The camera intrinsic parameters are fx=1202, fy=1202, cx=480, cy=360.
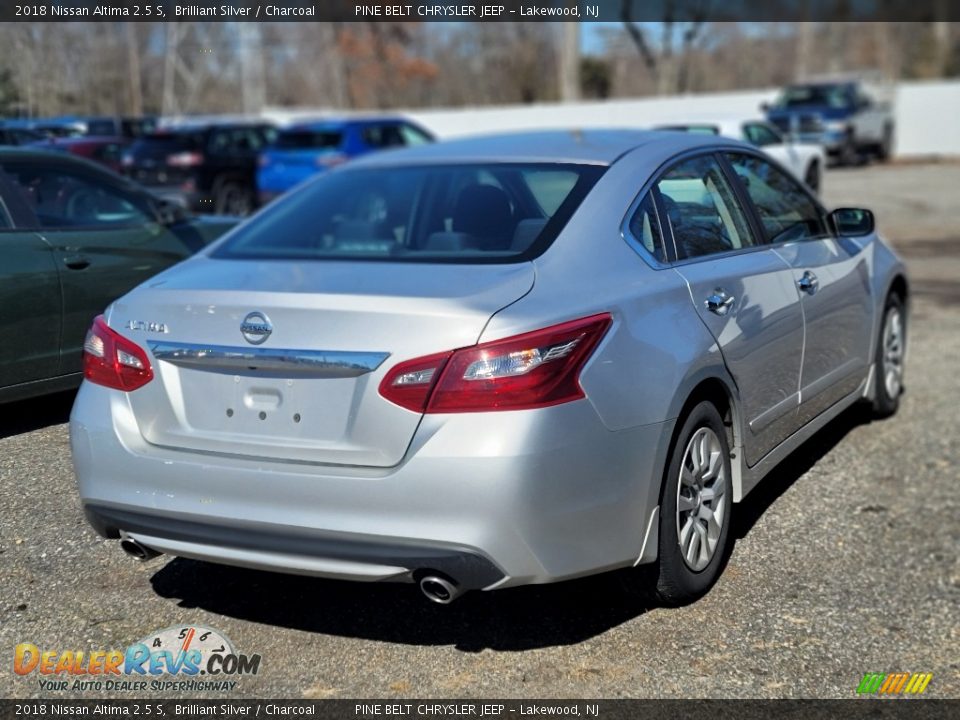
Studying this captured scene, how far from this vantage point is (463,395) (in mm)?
3381

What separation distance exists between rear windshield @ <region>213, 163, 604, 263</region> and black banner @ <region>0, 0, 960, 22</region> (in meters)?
6.32

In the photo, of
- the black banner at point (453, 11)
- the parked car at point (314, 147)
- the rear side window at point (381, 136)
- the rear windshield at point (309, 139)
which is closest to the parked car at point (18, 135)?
the black banner at point (453, 11)

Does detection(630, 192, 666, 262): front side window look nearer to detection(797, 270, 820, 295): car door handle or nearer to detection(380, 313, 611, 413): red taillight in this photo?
detection(380, 313, 611, 413): red taillight

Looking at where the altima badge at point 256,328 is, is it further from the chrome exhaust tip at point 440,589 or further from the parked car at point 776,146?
the parked car at point 776,146

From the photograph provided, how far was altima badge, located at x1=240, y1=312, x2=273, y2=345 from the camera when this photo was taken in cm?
356

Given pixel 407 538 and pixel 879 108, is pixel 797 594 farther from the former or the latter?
pixel 879 108

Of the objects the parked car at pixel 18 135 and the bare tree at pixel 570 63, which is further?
the bare tree at pixel 570 63

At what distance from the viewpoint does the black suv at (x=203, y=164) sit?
1759 cm

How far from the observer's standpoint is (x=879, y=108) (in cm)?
3241

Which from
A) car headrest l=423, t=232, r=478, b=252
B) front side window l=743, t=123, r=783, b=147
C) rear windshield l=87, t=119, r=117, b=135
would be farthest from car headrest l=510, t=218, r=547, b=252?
front side window l=743, t=123, r=783, b=147

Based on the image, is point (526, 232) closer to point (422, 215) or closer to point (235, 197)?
point (422, 215)

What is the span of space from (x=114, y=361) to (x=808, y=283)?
291cm

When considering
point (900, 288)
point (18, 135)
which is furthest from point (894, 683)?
point (18, 135)

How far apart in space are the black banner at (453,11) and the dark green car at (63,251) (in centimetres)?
444
